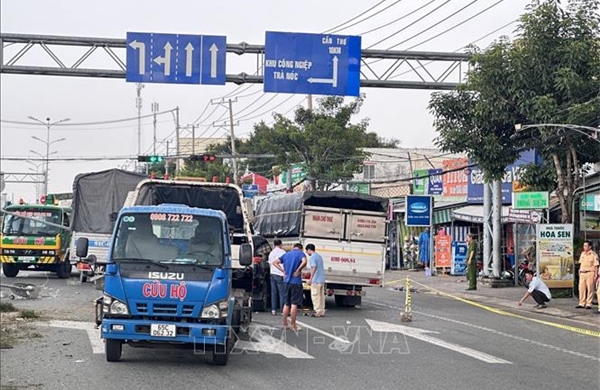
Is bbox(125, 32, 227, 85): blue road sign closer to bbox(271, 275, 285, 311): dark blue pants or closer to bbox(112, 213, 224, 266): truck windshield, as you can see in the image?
bbox(271, 275, 285, 311): dark blue pants

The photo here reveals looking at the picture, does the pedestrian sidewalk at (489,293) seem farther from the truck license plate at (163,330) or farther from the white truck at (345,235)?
the truck license plate at (163,330)

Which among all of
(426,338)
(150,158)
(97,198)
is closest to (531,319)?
(426,338)

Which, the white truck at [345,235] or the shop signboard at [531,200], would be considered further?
the shop signboard at [531,200]

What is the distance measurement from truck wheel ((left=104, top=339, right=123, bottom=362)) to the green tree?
46.7ft

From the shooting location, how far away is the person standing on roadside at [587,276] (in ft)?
72.1

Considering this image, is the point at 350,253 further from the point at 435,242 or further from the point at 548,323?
the point at 435,242

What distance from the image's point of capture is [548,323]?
19484mm

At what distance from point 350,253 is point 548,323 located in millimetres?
5186

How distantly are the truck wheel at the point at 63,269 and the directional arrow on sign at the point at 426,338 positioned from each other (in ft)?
52.9

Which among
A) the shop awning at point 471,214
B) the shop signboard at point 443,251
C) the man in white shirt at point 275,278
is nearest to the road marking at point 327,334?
the man in white shirt at point 275,278

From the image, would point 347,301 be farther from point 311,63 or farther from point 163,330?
point 163,330

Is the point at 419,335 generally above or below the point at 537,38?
below

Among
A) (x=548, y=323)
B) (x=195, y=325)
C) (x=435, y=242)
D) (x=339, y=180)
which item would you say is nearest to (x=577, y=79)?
(x=548, y=323)

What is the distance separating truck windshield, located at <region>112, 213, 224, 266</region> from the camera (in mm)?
12062
